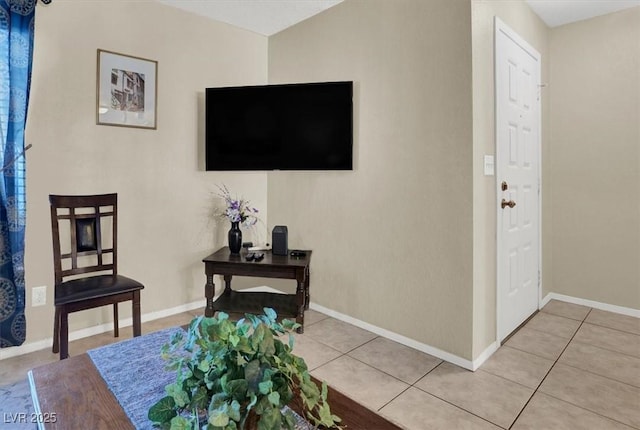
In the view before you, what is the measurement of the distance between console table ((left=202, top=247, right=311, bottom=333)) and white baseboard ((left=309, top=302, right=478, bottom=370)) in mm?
307

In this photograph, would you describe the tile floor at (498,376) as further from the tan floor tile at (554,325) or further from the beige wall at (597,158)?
Answer: the beige wall at (597,158)

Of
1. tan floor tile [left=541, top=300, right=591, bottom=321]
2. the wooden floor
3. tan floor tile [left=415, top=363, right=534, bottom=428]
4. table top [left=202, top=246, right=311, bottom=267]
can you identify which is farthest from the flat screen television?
tan floor tile [left=541, top=300, right=591, bottom=321]

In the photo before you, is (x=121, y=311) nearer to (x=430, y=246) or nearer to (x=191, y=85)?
(x=191, y=85)

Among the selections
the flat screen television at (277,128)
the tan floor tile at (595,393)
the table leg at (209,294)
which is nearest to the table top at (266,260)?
the table leg at (209,294)

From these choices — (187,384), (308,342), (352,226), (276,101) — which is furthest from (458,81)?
(187,384)

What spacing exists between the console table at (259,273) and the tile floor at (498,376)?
23 centimetres

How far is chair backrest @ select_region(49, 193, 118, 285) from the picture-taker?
2.36m

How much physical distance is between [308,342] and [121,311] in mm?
1502

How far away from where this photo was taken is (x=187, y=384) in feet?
2.73

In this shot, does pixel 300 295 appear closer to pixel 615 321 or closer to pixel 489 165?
pixel 489 165

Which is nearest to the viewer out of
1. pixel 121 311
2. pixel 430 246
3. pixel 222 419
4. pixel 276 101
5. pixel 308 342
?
pixel 222 419

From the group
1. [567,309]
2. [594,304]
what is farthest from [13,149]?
[594,304]

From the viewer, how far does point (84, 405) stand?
1.07 metres

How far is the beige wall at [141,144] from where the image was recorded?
2.41 meters
